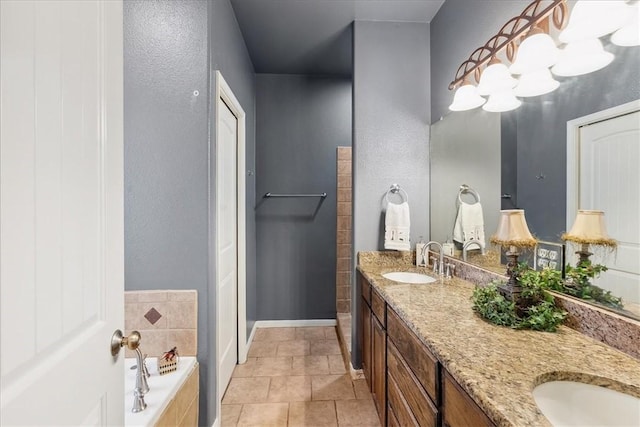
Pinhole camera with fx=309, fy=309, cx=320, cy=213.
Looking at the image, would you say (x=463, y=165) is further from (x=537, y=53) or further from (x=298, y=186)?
(x=298, y=186)

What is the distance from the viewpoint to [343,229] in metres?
3.28

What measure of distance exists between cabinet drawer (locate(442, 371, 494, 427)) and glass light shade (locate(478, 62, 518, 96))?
4.48 feet

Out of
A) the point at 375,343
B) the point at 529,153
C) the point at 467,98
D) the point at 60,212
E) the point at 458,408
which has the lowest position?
the point at 375,343

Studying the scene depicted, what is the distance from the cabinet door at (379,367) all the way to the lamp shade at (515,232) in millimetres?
801

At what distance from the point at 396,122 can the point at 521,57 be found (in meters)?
1.08

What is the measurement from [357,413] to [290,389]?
0.50 metres

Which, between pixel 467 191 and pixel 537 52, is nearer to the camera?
pixel 537 52

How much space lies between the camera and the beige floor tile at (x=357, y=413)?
188cm

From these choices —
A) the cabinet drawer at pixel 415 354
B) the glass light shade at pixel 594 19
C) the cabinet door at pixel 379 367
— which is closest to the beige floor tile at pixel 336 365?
the cabinet door at pixel 379 367

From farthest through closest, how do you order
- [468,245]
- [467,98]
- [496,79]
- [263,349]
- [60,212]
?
[263,349], [468,245], [467,98], [496,79], [60,212]

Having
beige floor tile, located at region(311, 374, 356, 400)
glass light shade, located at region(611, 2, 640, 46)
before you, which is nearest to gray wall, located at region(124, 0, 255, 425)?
beige floor tile, located at region(311, 374, 356, 400)

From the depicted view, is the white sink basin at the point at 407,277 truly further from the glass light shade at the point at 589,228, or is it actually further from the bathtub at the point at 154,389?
the bathtub at the point at 154,389

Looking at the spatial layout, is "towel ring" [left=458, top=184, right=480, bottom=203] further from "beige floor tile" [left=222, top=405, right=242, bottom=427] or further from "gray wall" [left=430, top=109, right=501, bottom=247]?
"beige floor tile" [left=222, top=405, right=242, bottom=427]

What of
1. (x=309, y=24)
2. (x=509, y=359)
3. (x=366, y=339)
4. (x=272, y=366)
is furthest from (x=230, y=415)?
(x=309, y=24)
